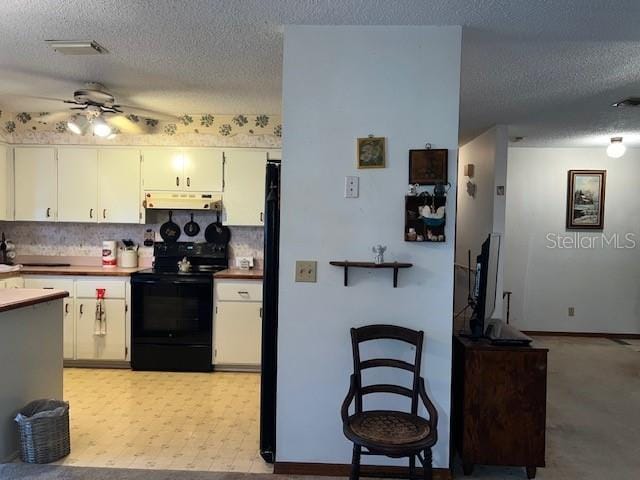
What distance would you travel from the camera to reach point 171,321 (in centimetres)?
424

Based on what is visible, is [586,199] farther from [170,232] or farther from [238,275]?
[170,232]

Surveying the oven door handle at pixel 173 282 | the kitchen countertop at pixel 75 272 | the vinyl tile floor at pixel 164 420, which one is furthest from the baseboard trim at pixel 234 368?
the kitchen countertop at pixel 75 272

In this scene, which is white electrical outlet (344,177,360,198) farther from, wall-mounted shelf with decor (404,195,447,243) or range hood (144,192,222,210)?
range hood (144,192,222,210)

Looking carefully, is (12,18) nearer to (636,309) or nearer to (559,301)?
(559,301)

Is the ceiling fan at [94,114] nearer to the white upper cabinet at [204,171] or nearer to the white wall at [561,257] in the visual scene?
the white upper cabinet at [204,171]

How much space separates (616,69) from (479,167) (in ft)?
7.59

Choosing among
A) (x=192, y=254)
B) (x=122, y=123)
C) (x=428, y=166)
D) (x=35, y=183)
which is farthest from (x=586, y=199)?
(x=35, y=183)

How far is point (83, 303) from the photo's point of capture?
4281 millimetres

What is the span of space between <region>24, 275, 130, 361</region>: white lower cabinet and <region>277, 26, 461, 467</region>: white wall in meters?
2.33

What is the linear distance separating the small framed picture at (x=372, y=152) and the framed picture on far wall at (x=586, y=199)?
4.51 m

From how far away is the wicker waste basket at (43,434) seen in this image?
2.59m

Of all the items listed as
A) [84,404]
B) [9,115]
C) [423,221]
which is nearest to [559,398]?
[423,221]

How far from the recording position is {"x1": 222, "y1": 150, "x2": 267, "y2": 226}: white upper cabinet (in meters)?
4.56

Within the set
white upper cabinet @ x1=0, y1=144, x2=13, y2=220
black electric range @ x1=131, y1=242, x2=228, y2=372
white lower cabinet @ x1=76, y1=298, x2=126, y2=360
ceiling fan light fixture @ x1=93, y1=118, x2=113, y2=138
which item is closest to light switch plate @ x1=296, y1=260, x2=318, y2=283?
black electric range @ x1=131, y1=242, x2=228, y2=372
